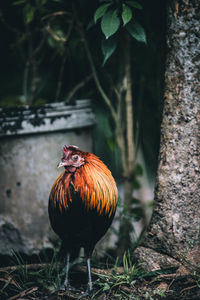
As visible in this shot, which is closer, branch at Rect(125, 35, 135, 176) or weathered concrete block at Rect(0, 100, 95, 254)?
weathered concrete block at Rect(0, 100, 95, 254)

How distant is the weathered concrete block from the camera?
8.47 feet

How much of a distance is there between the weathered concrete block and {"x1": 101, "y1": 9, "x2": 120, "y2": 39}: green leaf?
909 mm

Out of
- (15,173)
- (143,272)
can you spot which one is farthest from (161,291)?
(15,173)

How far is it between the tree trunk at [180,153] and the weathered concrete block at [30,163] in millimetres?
946

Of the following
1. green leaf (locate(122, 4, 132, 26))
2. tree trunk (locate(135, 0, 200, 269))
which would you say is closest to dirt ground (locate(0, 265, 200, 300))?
tree trunk (locate(135, 0, 200, 269))

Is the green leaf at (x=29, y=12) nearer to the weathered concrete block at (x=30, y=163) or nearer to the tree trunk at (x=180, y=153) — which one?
the weathered concrete block at (x=30, y=163)

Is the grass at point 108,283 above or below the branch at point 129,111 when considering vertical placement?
below

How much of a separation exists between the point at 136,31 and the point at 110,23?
A: 0.63ft

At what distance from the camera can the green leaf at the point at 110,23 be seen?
1.88 meters

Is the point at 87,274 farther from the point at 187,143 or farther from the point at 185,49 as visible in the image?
the point at 185,49

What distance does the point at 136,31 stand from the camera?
6.63ft

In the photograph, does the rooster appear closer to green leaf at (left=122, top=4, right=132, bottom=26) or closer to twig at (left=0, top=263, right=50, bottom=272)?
twig at (left=0, top=263, right=50, bottom=272)

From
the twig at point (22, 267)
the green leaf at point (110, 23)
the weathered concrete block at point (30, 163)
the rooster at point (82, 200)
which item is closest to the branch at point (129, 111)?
the weathered concrete block at point (30, 163)

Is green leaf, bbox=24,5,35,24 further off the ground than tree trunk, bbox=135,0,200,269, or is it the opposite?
green leaf, bbox=24,5,35,24
